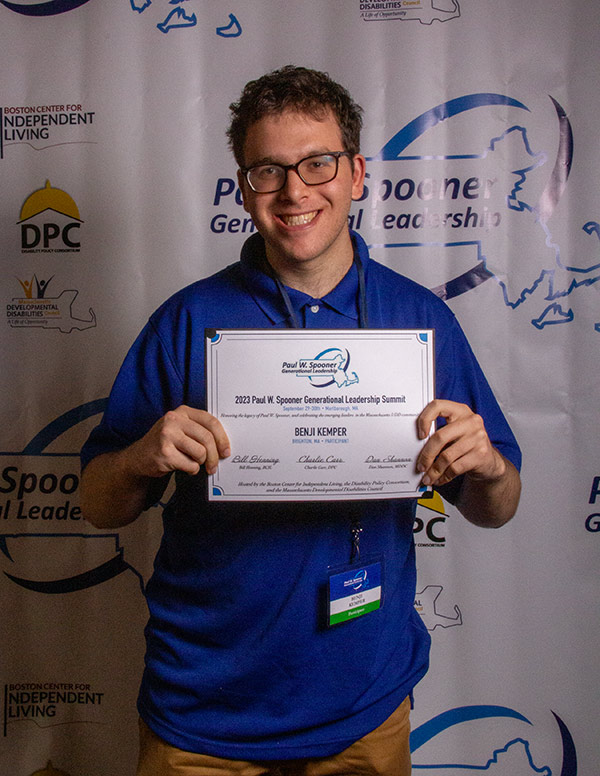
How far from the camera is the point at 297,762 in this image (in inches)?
49.3

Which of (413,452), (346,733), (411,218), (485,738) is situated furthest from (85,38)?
(485,738)

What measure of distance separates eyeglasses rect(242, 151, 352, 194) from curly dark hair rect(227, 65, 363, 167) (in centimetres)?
7

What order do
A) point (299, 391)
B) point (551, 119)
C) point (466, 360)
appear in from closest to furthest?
point (299, 391)
point (466, 360)
point (551, 119)

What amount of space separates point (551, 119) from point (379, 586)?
5.61 feet

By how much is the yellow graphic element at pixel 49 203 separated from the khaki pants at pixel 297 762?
1688 millimetres

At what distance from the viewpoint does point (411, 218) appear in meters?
2.12

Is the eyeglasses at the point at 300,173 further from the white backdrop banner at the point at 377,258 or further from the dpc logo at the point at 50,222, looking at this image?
the dpc logo at the point at 50,222

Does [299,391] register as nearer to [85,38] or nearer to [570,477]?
[570,477]

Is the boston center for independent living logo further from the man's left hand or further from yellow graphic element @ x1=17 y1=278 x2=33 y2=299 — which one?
yellow graphic element @ x1=17 y1=278 x2=33 y2=299

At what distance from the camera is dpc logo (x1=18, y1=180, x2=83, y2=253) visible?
2.17 m

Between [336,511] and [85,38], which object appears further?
[85,38]

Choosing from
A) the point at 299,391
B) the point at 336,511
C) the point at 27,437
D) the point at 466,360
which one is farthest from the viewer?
the point at 27,437

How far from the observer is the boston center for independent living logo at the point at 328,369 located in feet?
3.74

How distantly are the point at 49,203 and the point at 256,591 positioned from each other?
1656 mm
